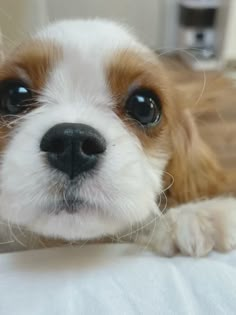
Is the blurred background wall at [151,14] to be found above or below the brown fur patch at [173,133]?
below

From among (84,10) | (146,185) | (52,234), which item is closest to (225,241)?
(146,185)

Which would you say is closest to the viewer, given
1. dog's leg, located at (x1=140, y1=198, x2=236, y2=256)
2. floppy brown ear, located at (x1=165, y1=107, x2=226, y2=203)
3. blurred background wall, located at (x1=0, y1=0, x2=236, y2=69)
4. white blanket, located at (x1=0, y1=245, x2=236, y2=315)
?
white blanket, located at (x1=0, y1=245, x2=236, y2=315)

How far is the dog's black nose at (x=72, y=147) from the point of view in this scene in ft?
2.26

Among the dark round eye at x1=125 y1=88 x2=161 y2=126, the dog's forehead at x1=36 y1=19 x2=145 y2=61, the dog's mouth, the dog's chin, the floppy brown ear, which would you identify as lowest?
the floppy brown ear

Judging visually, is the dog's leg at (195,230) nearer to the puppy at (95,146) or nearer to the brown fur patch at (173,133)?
the puppy at (95,146)

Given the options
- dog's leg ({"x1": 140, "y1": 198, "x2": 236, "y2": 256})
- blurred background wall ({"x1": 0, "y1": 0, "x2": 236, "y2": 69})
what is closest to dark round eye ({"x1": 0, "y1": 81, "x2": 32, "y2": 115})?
dog's leg ({"x1": 140, "y1": 198, "x2": 236, "y2": 256})

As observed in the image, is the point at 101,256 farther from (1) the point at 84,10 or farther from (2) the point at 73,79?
(1) the point at 84,10

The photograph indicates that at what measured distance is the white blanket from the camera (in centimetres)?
65

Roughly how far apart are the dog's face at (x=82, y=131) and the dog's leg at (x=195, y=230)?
0.05m

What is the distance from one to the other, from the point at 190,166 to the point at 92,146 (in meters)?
0.50

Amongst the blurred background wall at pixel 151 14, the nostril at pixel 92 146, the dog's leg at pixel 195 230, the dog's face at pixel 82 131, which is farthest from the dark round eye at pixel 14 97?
the blurred background wall at pixel 151 14

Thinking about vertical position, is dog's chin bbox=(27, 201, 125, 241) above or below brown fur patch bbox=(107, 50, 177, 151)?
below

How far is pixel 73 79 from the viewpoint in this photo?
2.82 feet

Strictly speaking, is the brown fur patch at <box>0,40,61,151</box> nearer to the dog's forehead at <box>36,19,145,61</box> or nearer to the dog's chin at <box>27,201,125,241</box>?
the dog's forehead at <box>36,19,145,61</box>
